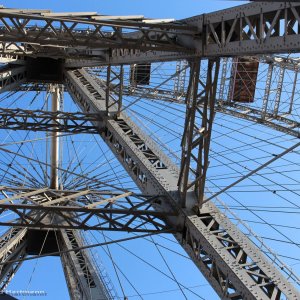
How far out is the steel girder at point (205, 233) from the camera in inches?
423

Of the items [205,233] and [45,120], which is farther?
[45,120]

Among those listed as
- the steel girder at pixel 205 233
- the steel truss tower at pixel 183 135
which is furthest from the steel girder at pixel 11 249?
the steel girder at pixel 205 233

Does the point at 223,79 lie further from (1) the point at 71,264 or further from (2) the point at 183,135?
(2) the point at 183,135

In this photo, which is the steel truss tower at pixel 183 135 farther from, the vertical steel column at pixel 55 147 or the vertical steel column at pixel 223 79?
the vertical steel column at pixel 223 79

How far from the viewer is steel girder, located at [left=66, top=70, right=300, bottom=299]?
423 inches

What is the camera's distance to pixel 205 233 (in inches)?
479

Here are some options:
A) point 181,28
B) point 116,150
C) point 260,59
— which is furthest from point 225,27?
point 260,59

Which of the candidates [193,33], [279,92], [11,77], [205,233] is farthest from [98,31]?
[279,92]

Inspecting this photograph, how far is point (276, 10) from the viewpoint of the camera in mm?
9844

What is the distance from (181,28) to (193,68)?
965 millimetres

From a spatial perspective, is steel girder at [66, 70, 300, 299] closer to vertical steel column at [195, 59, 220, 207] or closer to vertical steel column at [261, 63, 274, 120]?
vertical steel column at [195, 59, 220, 207]

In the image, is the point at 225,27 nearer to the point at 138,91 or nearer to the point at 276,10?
the point at 276,10

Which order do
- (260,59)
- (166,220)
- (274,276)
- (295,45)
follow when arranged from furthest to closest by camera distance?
(260,59) < (166,220) < (274,276) < (295,45)

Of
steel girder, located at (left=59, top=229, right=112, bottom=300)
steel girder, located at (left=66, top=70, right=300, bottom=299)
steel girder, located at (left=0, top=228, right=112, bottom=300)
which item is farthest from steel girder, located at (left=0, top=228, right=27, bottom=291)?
steel girder, located at (left=66, top=70, right=300, bottom=299)
